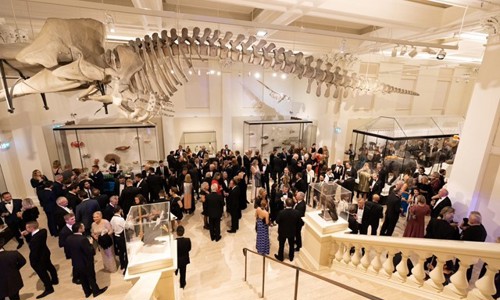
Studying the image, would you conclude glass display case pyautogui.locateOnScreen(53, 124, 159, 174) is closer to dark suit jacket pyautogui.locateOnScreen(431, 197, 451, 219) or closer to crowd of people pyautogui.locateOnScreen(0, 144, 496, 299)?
crowd of people pyautogui.locateOnScreen(0, 144, 496, 299)

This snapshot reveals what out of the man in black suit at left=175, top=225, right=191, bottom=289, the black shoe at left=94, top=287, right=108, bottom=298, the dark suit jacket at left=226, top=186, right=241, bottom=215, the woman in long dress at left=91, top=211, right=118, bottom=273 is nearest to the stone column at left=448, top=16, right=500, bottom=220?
the dark suit jacket at left=226, top=186, right=241, bottom=215

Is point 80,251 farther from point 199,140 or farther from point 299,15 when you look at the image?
point 199,140

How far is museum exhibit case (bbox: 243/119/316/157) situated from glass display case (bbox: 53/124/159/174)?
494 cm

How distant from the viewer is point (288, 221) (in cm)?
523

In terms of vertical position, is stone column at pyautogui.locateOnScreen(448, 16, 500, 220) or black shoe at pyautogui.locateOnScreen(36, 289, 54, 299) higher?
stone column at pyautogui.locateOnScreen(448, 16, 500, 220)

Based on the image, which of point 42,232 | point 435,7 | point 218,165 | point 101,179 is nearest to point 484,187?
point 435,7

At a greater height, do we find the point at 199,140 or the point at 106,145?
the point at 106,145

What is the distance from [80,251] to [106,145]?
7.00 meters

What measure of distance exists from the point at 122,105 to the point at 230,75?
1004 centimetres

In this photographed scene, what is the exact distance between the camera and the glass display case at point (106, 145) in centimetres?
947

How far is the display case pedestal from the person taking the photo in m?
4.36

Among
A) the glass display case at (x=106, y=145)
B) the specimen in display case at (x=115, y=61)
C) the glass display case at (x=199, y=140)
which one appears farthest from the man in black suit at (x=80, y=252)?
the glass display case at (x=199, y=140)

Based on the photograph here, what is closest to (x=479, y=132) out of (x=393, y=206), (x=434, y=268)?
(x=393, y=206)

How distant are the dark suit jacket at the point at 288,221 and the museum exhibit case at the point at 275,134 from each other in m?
7.96
